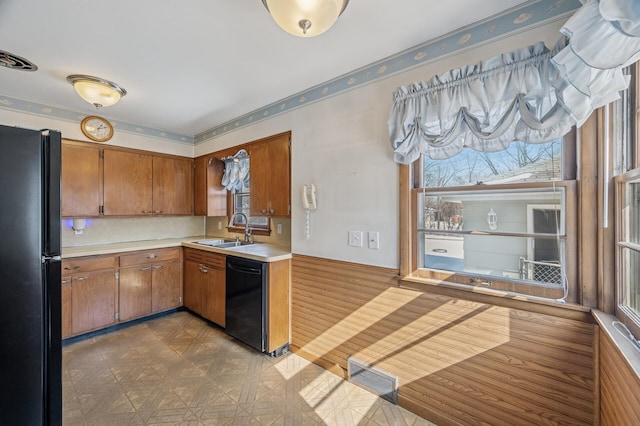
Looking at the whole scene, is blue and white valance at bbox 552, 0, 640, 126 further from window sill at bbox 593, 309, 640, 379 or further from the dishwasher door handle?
the dishwasher door handle

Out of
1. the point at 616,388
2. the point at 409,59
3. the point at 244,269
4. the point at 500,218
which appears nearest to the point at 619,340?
the point at 616,388

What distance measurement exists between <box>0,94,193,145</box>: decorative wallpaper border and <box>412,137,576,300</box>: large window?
3514 mm

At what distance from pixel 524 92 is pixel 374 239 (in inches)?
48.8

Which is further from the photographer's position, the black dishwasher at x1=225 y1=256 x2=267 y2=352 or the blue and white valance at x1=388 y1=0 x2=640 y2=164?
the black dishwasher at x1=225 y1=256 x2=267 y2=352

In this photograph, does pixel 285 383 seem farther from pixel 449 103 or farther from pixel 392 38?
pixel 392 38

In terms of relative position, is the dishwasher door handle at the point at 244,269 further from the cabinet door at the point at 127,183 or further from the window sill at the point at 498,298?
the cabinet door at the point at 127,183

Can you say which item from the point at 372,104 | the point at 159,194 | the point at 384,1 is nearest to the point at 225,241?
the point at 159,194

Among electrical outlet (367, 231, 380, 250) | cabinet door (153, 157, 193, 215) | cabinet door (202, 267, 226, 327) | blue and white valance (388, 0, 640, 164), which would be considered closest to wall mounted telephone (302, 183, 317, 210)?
electrical outlet (367, 231, 380, 250)

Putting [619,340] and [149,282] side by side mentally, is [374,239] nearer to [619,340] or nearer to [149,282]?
[619,340]

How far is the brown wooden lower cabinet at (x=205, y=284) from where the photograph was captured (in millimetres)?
3002

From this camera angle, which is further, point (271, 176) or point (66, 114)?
point (66, 114)

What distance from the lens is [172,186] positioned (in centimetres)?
386

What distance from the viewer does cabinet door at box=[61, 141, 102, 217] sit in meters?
2.99

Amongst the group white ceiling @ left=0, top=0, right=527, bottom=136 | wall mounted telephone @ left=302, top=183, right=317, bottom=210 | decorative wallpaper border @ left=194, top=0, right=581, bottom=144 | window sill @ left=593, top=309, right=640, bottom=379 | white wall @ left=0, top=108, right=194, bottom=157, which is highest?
white ceiling @ left=0, top=0, right=527, bottom=136
